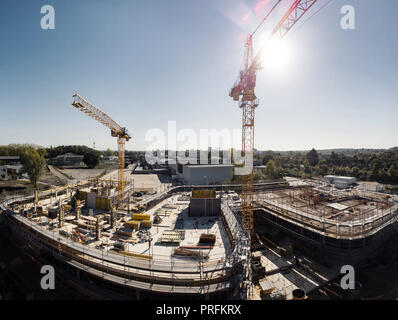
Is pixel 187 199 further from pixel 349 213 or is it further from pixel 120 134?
pixel 349 213

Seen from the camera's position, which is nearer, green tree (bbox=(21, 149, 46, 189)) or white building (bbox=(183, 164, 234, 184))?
green tree (bbox=(21, 149, 46, 189))

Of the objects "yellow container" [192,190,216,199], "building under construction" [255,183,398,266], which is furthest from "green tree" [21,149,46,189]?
"building under construction" [255,183,398,266]

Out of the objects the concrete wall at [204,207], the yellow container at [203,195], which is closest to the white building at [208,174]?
the yellow container at [203,195]

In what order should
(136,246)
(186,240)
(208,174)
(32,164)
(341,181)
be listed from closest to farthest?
1. (136,246)
2. (186,240)
3. (32,164)
4. (208,174)
5. (341,181)

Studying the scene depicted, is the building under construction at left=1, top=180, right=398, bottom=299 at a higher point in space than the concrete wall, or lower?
lower

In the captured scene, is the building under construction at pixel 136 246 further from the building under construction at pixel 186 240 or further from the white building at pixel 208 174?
the white building at pixel 208 174

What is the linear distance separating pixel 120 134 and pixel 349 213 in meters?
31.2

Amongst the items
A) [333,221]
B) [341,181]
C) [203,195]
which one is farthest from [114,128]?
[341,181]

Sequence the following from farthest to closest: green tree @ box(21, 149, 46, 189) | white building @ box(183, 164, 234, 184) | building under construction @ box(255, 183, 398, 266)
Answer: white building @ box(183, 164, 234, 184) → green tree @ box(21, 149, 46, 189) → building under construction @ box(255, 183, 398, 266)

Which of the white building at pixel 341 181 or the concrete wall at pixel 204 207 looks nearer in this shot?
the concrete wall at pixel 204 207

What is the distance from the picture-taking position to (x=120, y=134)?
88.3ft

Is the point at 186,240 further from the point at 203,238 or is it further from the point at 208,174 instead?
the point at 208,174

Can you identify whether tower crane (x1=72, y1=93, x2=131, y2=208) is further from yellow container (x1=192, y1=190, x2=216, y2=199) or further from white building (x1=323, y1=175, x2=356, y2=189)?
white building (x1=323, y1=175, x2=356, y2=189)
